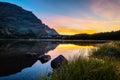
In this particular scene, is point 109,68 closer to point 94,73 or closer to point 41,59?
point 94,73

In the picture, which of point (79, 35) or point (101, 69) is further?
point (79, 35)

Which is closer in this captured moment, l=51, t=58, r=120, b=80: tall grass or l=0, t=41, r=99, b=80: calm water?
l=51, t=58, r=120, b=80: tall grass

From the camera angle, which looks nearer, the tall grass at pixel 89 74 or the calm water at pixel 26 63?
the tall grass at pixel 89 74

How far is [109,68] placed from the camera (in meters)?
8.34

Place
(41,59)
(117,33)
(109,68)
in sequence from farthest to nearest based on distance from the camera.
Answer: (117,33) → (41,59) → (109,68)

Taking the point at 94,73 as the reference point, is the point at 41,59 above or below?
below

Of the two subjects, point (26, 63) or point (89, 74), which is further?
point (26, 63)

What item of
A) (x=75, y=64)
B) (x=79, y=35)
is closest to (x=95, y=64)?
(x=75, y=64)

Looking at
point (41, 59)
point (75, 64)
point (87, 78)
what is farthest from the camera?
point (41, 59)

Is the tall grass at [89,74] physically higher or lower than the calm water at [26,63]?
higher

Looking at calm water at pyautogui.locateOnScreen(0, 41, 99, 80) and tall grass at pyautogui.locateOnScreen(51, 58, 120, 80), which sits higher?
tall grass at pyautogui.locateOnScreen(51, 58, 120, 80)

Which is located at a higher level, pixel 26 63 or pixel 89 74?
pixel 89 74

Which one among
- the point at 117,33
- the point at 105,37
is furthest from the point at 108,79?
the point at 105,37

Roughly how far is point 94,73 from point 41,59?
1797cm
